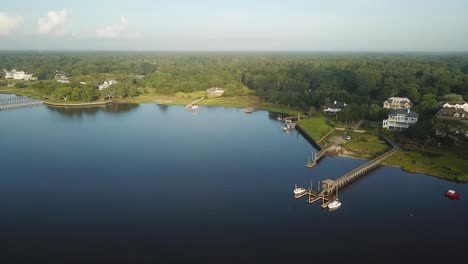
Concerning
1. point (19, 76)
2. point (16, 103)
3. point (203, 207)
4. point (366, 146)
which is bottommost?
point (203, 207)

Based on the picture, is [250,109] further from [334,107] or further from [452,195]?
[452,195]

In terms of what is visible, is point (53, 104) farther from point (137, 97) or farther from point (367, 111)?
point (367, 111)

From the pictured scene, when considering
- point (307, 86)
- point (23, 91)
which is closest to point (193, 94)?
point (307, 86)

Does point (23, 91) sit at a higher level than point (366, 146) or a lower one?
higher

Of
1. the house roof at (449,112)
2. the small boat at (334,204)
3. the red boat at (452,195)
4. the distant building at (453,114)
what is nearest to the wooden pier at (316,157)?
the small boat at (334,204)

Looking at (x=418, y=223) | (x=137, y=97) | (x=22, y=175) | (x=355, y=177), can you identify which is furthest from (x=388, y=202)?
(x=137, y=97)

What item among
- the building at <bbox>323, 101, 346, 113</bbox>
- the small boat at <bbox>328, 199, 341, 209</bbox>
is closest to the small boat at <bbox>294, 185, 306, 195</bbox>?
the small boat at <bbox>328, 199, 341, 209</bbox>

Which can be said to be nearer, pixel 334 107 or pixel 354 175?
pixel 354 175

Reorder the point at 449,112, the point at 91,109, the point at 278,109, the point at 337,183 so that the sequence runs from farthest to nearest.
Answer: the point at 91,109
the point at 278,109
the point at 449,112
the point at 337,183
